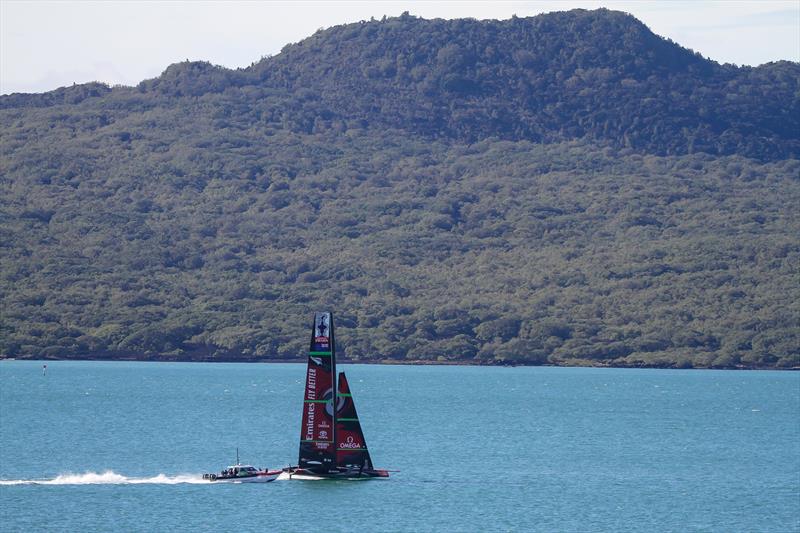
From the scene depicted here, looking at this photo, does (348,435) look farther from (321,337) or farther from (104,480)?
(104,480)

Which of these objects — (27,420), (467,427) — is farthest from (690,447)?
(27,420)

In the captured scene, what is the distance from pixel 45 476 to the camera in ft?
246

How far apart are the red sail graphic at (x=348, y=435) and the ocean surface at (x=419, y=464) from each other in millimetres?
1400

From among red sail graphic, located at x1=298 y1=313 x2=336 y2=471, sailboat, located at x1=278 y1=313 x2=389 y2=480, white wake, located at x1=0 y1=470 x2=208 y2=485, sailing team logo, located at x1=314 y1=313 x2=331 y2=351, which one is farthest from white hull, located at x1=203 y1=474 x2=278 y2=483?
sailing team logo, located at x1=314 y1=313 x2=331 y2=351

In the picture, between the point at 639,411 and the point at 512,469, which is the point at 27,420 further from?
the point at 639,411

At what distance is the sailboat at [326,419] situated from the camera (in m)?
65.8

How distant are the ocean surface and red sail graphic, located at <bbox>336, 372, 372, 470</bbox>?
1400 mm

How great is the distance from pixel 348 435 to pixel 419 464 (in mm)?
17113

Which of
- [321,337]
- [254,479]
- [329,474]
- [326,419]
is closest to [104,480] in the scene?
[254,479]

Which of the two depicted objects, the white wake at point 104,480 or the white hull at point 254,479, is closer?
the white hull at point 254,479

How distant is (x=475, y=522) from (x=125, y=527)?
46.9 feet

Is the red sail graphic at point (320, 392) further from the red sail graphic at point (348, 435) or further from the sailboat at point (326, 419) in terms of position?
the red sail graphic at point (348, 435)

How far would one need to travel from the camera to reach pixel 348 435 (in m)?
67.1

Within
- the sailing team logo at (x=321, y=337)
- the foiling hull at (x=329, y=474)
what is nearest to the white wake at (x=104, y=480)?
the foiling hull at (x=329, y=474)
